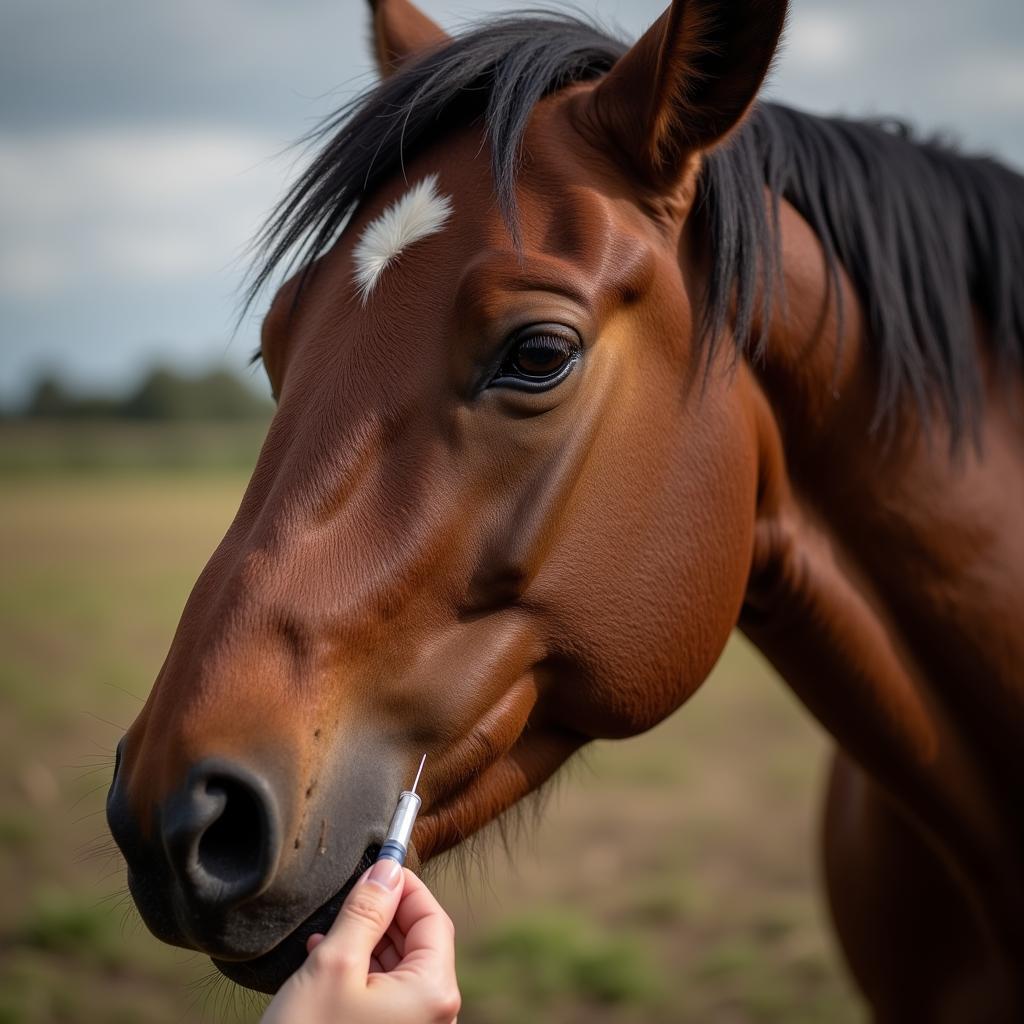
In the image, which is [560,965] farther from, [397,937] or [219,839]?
[219,839]

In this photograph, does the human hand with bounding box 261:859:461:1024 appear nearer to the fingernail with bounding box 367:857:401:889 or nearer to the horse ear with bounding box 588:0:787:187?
the fingernail with bounding box 367:857:401:889

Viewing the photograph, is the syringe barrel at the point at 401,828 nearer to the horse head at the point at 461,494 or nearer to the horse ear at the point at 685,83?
the horse head at the point at 461,494

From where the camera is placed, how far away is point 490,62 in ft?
6.09

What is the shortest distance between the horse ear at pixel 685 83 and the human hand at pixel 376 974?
128 centimetres

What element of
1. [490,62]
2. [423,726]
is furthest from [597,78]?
[423,726]

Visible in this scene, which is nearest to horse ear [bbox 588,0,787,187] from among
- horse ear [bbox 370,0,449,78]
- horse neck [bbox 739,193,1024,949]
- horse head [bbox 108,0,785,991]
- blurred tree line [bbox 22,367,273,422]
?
horse head [bbox 108,0,785,991]

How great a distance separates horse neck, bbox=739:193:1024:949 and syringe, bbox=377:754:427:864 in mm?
880

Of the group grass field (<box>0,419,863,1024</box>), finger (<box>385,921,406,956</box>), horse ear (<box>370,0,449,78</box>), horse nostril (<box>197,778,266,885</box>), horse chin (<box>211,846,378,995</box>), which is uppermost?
horse ear (<box>370,0,449,78</box>)

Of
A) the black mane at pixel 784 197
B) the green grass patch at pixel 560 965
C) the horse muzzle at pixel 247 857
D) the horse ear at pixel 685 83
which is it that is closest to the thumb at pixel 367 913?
the horse muzzle at pixel 247 857

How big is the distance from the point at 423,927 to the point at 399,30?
81.9 inches

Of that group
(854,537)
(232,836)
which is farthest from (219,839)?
(854,537)

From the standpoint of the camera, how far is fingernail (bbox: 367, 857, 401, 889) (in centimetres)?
129

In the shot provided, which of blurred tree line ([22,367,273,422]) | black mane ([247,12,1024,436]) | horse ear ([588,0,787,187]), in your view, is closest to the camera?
horse ear ([588,0,787,187])

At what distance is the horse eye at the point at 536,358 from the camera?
1.58 m
